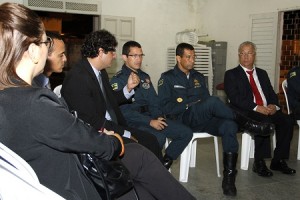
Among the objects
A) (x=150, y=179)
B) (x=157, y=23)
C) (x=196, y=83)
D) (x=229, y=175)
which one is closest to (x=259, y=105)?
(x=196, y=83)

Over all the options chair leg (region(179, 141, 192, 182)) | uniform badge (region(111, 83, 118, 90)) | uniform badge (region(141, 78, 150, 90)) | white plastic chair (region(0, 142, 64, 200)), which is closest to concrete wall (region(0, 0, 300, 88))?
uniform badge (region(141, 78, 150, 90))

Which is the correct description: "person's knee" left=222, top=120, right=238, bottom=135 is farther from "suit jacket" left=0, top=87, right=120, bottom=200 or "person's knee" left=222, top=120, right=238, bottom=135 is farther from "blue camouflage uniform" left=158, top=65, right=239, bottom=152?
"suit jacket" left=0, top=87, right=120, bottom=200

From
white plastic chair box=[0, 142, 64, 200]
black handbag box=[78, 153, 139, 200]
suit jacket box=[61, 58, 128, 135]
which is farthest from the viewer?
suit jacket box=[61, 58, 128, 135]

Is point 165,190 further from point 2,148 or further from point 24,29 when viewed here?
point 24,29

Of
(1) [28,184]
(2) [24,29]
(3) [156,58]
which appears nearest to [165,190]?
(1) [28,184]

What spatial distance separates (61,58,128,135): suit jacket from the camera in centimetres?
233

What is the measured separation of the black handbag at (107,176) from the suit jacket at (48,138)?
0.03m

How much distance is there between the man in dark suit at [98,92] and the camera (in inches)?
92.4

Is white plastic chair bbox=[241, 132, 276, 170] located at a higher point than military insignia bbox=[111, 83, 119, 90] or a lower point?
lower

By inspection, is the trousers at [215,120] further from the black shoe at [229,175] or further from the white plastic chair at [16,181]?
the white plastic chair at [16,181]

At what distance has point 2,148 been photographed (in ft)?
3.54

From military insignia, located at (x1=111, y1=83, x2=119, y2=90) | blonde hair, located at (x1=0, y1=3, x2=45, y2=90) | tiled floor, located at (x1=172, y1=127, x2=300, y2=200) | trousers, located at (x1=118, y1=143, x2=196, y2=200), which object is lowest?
tiled floor, located at (x1=172, y1=127, x2=300, y2=200)

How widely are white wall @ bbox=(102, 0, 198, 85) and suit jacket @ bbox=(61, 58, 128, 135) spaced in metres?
4.46

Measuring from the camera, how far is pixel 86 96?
2359mm
